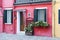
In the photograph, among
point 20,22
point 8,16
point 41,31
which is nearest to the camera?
point 41,31

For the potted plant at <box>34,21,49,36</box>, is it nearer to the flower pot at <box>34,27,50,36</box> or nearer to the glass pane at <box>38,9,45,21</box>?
the flower pot at <box>34,27,50,36</box>

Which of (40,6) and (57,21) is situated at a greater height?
(40,6)

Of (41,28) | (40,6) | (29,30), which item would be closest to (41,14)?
(40,6)

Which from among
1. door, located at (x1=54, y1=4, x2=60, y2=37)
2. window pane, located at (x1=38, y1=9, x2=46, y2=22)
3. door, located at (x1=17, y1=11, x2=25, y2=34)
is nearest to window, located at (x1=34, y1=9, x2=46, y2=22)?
window pane, located at (x1=38, y1=9, x2=46, y2=22)

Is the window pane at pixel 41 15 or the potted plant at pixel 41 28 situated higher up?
the window pane at pixel 41 15

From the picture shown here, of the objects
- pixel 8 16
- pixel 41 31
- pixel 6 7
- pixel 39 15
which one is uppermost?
pixel 6 7

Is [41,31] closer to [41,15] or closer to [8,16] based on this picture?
[41,15]

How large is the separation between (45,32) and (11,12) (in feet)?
19.2

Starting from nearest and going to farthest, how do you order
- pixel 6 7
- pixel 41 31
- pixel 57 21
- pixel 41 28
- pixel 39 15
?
pixel 57 21 → pixel 41 31 → pixel 41 28 → pixel 39 15 → pixel 6 7

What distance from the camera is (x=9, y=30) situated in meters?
30.8

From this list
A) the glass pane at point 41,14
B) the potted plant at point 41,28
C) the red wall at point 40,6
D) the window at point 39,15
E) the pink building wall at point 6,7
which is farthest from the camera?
the pink building wall at point 6,7

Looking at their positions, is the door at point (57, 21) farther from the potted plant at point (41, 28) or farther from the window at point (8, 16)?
the window at point (8, 16)

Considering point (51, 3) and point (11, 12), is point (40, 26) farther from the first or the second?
point (11, 12)

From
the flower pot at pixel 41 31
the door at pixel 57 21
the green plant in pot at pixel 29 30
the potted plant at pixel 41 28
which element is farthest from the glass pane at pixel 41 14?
the door at pixel 57 21
